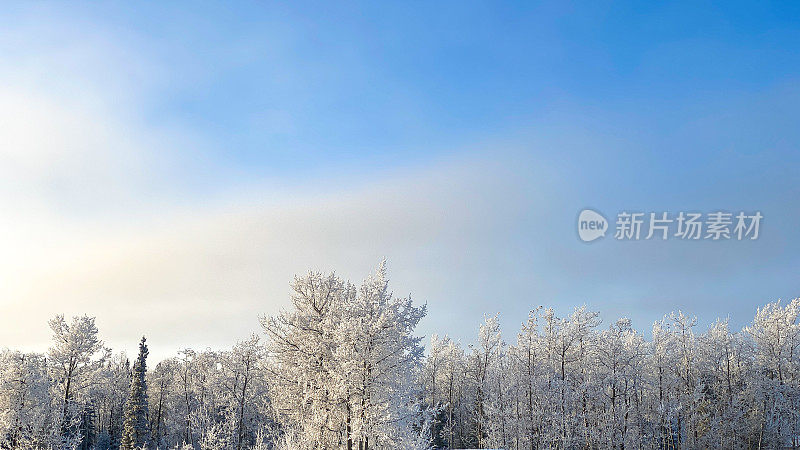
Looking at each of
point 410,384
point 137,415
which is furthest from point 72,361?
point 410,384

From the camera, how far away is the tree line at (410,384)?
1040 inches

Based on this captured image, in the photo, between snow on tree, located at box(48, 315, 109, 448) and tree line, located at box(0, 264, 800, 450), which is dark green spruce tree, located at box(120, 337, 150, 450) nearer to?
tree line, located at box(0, 264, 800, 450)

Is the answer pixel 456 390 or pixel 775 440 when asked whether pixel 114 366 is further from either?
pixel 775 440

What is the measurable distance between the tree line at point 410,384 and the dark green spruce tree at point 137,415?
0.13m

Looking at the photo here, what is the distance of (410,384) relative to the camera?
28.0 m

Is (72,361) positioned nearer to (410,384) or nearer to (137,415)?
(137,415)

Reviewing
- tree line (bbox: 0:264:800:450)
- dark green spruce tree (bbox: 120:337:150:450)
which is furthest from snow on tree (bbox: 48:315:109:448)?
dark green spruce tree (bbox: 120:337:150:450)

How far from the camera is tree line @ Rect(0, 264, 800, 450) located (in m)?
26.4

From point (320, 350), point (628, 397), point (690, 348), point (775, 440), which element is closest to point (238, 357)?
point (320, 350)

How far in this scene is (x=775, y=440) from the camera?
1897 inches

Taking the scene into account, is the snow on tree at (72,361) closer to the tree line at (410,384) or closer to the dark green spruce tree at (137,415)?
the tree line at (410,384)

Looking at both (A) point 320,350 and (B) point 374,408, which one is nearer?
(B) point 374,408

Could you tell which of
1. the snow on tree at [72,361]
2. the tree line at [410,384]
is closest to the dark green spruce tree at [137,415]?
the tree line at [410,384]

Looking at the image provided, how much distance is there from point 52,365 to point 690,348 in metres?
56.6
